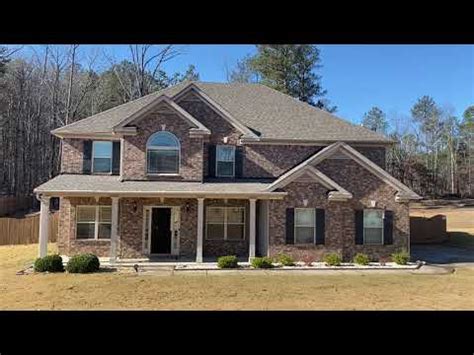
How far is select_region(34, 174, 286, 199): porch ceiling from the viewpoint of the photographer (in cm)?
1602

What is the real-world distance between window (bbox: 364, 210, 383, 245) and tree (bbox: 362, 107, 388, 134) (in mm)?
46355

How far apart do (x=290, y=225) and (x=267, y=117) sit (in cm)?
661

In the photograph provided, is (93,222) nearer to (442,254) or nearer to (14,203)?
(442,254)

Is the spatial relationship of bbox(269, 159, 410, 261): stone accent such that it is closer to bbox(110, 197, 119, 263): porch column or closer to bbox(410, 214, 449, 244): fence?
bbox(110, 197, 119, 263): porch column

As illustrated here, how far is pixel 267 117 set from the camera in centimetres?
2098

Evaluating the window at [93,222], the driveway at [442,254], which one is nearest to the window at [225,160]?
the window at [93,222]

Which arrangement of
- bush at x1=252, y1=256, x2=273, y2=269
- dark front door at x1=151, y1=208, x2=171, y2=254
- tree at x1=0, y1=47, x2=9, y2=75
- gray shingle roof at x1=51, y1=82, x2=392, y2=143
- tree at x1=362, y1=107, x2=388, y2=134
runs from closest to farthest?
1. bush at x1=252, y1=256, x2=273, y2=269
2. dark front door at x1=151, y1=208, x2=171, y2=254
3. gray shingle roof at x1=51, y1=82, x2=392, y2=143
4. tree at x1=0, y1=47, x2=9, y2=75
5. tree at x1=362, y1=107, x2=388, y2=134

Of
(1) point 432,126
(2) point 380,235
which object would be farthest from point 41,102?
(1) point 432,126

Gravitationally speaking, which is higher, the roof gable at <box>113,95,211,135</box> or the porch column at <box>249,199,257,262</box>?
the roof gable at <box>113,95,211,135</box>

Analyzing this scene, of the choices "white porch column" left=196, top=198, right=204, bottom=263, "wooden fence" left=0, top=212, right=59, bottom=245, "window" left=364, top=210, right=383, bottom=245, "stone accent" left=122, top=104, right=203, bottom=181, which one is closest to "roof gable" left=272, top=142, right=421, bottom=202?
"window" left=364, top=210, right=383, bottom=245

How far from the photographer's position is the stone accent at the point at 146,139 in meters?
17.5

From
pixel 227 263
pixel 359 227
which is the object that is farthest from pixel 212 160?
pixel 359 227

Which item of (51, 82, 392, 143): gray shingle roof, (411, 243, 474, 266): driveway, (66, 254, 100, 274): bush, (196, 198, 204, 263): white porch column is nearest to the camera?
(66, 254, 100, 274): bush
